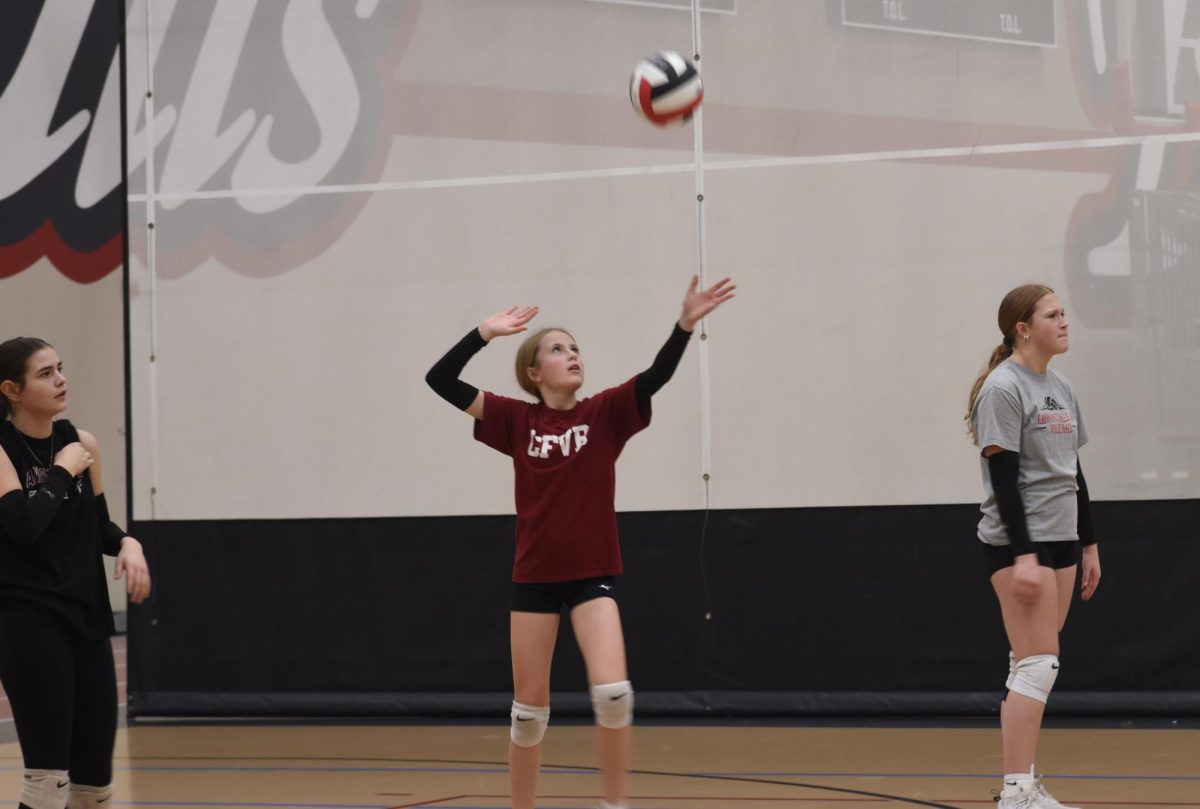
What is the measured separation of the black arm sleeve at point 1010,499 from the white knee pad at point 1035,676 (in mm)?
343

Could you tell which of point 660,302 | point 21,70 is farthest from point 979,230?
point 21,70

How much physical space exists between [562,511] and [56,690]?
1615 mm

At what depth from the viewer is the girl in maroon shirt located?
189 inches

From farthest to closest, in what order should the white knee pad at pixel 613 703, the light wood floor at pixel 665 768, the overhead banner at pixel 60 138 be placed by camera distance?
the overhead banner at pixel 60 138
the light wood floor at pixel 665 768
the white knee pad at pixel 613 703

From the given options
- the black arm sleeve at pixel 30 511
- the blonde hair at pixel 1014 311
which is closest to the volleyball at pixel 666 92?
the blonde hair at pixel 1014 311

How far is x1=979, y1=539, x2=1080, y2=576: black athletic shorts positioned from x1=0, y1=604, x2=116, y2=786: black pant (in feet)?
8.84

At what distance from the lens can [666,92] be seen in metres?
5.75

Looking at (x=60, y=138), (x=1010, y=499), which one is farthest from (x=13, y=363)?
(x=60, y=138)

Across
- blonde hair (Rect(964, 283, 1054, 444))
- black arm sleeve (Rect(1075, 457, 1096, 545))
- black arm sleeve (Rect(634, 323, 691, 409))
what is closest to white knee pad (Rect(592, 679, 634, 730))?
black arm sleeve (Rect(634, 323, 691, 409))

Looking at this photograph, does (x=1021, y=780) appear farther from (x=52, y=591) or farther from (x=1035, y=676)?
(x=52, y=591)

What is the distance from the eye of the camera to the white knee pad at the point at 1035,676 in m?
4.86

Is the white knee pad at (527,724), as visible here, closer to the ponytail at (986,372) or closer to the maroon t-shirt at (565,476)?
the maroon t-shirt at (565,476)

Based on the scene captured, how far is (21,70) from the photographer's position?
41.2 ft

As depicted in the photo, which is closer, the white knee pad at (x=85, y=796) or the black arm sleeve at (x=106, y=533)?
the white knee pad at (x=85, y=796)
